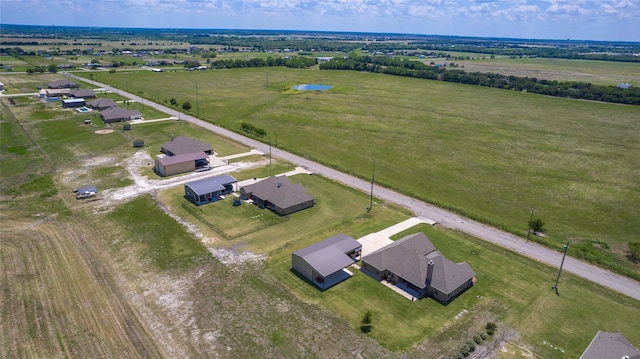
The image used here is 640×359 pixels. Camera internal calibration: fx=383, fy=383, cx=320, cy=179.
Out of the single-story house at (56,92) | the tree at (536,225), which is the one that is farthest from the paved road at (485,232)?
the single-story house at (56,92)

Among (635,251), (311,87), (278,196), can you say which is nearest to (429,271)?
(278,196)

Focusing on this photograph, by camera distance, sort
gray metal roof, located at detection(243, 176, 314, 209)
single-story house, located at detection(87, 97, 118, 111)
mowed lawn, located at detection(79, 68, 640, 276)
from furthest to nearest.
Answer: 1. single-story house, located at detection(87, 97, 118, 111)
2. mowed lawn, located at detection(79, 68, 640, 276)
3. gray metal roof, located at detection(243, 176, 314, 209)

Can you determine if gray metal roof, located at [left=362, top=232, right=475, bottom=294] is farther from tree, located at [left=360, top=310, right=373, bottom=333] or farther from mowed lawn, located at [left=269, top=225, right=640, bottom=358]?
tree, located at [left=360, top=310, right=373, bottom=333]

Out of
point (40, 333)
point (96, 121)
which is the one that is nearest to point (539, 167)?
point (40, 333)

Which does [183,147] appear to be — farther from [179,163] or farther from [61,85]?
[61,85]

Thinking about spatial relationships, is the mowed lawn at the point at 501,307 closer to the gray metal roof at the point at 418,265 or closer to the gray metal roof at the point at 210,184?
the gray metal roof at the point at 418,265

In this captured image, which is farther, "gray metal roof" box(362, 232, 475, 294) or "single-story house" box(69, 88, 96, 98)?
"single-story house" box(69, 88, 96, 98)

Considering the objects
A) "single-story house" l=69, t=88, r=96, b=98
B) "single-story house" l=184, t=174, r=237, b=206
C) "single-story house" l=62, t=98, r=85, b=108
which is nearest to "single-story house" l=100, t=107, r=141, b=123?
"single-story house" l=62, t=98, r=85, b=108

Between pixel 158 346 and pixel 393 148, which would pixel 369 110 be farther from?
pixel 158 346
